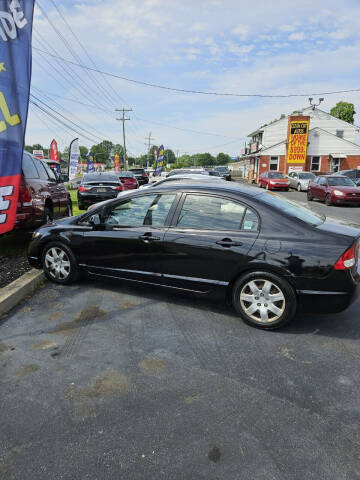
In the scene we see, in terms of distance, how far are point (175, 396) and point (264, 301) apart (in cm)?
145

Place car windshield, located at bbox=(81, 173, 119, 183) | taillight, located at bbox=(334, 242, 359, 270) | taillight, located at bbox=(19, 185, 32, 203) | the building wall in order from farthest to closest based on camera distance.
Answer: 1. the building wall
2. car windshield, located at bbox=(81, 173, 119, 183)
3. taillight, located at bbox=(19, 185, 32, 203)
4. taillight, located at bbox=(334, 242, 359, 270)

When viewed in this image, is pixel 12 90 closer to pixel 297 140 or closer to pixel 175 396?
pixel 175 396

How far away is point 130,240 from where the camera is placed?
13.6 ft

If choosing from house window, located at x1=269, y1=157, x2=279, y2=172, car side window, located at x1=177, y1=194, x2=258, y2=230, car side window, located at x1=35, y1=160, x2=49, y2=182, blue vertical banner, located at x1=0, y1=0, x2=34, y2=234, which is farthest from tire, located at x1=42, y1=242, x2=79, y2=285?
house window, located at x1=269, y1=157, x2=279, y2=172

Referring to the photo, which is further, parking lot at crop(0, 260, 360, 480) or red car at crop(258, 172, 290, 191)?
red car at crop(258, 172, 290, 191)

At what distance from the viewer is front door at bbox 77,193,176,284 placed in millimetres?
4016

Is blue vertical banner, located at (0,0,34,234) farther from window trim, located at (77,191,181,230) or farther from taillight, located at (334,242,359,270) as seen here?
taillight, located at (334,242,359,270)

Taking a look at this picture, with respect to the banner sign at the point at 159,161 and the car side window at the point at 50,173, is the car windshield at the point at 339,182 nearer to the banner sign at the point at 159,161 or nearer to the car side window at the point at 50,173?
the car side window at the point at 50,173

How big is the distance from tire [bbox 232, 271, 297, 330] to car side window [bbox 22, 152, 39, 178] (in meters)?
4.64

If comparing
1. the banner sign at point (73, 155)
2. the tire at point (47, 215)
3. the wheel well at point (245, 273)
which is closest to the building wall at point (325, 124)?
the banner sign at point (73, 155)

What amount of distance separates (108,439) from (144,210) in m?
2.69

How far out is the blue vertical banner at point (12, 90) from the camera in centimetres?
374

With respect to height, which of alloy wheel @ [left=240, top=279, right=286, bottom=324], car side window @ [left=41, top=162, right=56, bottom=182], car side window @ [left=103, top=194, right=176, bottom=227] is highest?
car side window @ [left=41, top=162, right=56, bottom=182]

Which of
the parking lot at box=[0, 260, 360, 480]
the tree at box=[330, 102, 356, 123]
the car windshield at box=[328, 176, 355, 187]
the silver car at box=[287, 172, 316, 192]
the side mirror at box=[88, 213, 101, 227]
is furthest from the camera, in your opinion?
the tree at box=[330, 102, 356, 123]
